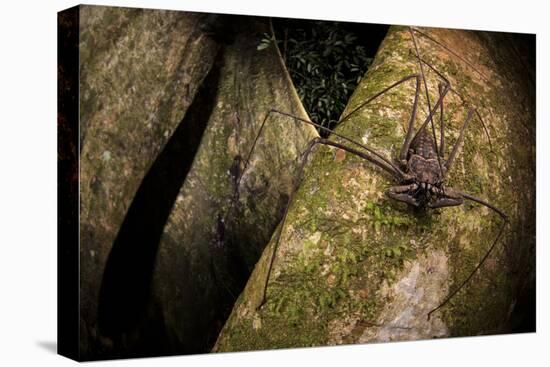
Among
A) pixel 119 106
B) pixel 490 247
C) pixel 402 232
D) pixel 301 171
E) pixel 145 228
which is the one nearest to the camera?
pixel 119 106

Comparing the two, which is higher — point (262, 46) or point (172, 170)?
point (262, 46)

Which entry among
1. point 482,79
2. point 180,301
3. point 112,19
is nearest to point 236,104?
point 112,19

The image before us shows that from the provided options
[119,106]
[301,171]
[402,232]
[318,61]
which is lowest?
[402,232]

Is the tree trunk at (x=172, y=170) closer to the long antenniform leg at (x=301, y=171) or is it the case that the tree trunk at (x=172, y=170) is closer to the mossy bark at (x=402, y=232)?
the long antenniform leg at (x=301, y=171)

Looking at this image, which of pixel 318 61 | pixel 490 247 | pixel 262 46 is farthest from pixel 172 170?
pixel 490 247

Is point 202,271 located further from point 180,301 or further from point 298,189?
point 298,189

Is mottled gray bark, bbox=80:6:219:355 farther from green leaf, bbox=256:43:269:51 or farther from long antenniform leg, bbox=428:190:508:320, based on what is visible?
long antenniform leg, bbox=428:190:508:320

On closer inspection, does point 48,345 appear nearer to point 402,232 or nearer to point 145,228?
point 145,228
